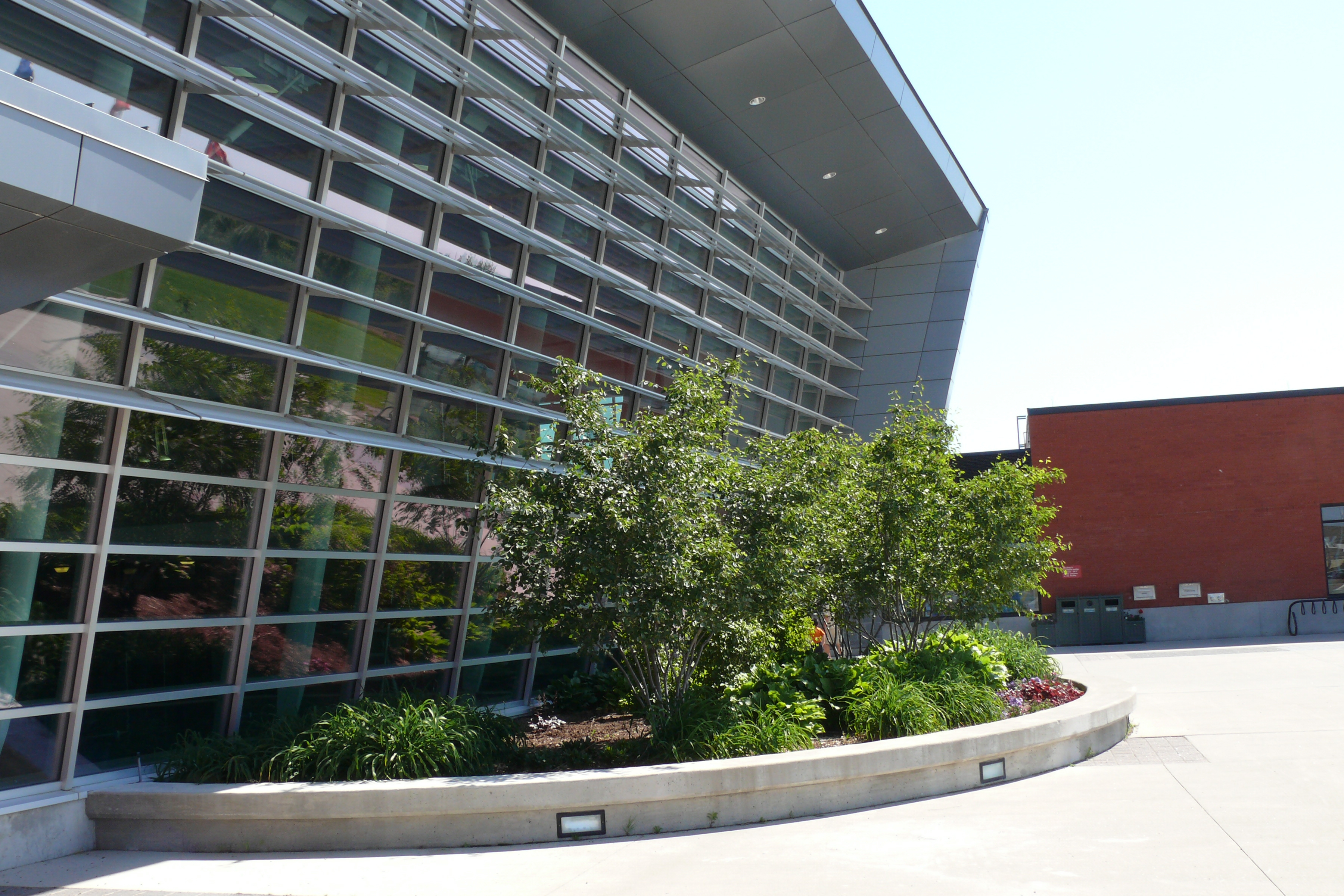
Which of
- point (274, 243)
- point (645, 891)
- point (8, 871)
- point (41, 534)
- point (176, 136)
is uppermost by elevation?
point (176, 136)

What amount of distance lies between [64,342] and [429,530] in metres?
4.79


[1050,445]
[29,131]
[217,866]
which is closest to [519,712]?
[217,866]

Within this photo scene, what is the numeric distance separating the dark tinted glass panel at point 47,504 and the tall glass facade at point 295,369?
0.02 metres

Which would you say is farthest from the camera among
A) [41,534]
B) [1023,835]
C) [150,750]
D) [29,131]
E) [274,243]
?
[274,243]

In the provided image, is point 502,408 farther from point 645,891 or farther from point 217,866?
point 645,891

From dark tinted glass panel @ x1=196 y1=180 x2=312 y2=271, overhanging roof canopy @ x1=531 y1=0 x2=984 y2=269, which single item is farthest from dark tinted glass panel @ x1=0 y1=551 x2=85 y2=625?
overhanging roof canopy @ x1=531 y1=0 x2=984 y2=269

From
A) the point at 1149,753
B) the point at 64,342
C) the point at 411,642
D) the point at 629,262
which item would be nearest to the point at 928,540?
the point at 1149,753

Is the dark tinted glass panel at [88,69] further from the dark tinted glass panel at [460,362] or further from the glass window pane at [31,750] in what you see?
the glass window pane at [31,750]

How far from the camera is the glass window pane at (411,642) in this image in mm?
11250

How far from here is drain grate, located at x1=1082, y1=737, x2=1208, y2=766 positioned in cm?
904

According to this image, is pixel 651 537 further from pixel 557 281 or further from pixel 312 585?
pixel 557 281

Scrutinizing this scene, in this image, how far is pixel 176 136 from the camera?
882 cm

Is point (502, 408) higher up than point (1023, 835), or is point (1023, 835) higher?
point (502, 408)

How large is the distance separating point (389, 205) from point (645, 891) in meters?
8.62
